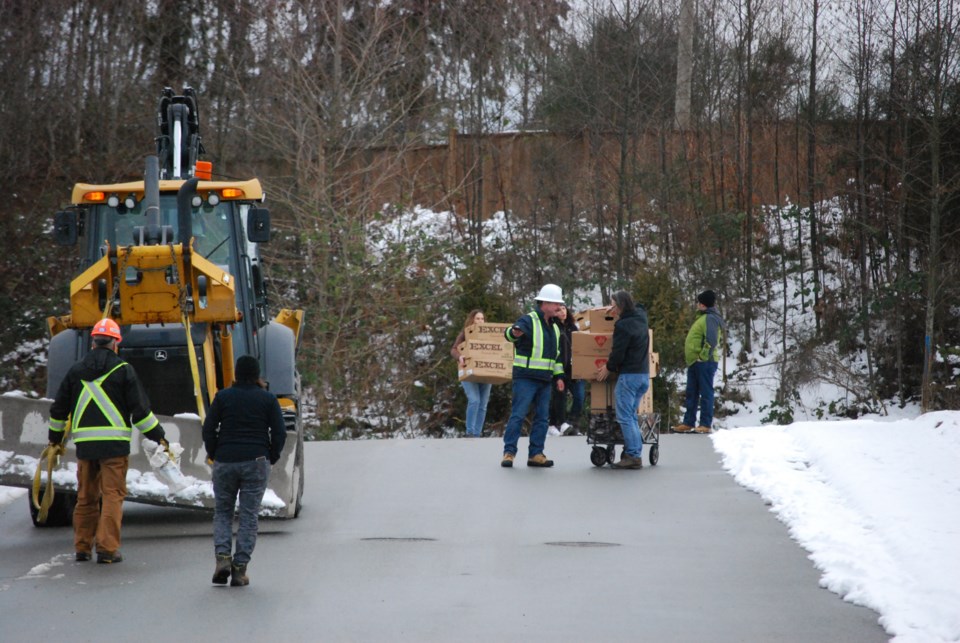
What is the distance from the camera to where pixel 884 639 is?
7.45 meters

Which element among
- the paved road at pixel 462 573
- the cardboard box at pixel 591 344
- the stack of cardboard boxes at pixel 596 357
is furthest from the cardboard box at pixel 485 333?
the paved road at pixel 462 573

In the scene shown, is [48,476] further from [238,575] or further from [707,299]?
[707,299]

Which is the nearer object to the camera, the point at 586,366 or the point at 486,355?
the point at 586,366

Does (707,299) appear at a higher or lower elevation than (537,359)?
higher

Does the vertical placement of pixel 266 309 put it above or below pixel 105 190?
below

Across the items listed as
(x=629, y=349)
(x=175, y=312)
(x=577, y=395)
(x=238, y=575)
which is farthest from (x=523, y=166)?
(x=238, y=575)

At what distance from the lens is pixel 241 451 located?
9.06 metres

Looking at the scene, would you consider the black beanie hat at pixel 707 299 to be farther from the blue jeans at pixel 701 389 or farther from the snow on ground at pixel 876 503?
the snow on ground at pixel 876 503

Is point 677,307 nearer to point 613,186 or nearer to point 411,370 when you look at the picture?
point 411,370

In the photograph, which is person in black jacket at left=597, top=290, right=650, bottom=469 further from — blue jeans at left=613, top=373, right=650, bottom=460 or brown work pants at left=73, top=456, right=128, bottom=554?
brown work pants at left=73, top=456, right=128, bottom=554

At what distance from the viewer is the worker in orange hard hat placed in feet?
32.4

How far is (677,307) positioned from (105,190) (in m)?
15.6

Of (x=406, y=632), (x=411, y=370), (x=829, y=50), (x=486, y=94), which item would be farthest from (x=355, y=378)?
(x=406, y=632)

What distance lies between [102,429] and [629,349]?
21.5 ft
